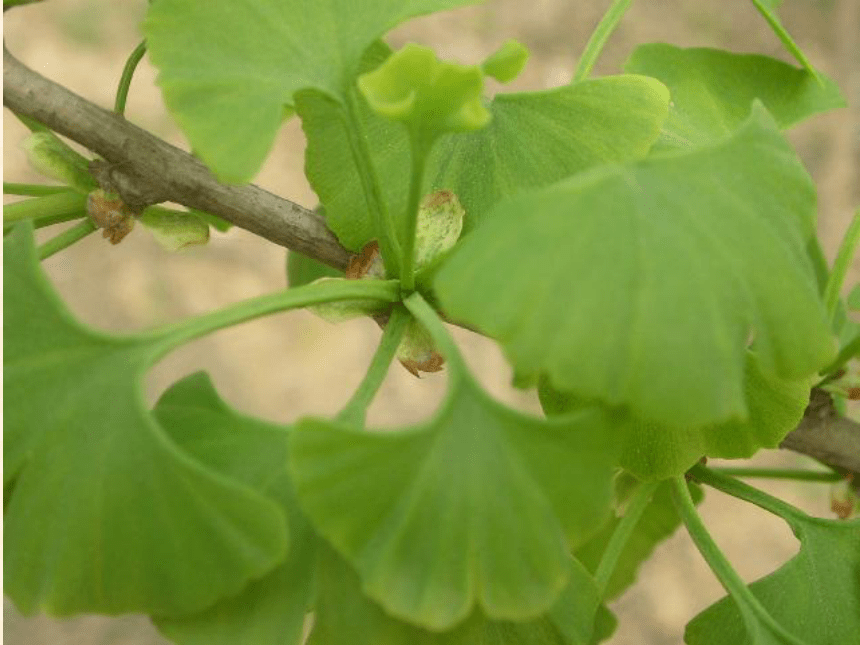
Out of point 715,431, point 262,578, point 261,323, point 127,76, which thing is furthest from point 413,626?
point 261,323

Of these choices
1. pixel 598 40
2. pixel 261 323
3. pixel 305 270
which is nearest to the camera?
pixel 598 40

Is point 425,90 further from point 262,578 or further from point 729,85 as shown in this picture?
point 729,85

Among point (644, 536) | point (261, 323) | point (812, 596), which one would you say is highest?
point (812, 596)

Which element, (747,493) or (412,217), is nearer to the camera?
(412,217)

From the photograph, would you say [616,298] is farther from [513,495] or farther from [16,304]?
[16,304]

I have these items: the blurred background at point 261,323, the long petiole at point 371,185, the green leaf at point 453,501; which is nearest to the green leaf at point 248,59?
the long petiole at point 371,185

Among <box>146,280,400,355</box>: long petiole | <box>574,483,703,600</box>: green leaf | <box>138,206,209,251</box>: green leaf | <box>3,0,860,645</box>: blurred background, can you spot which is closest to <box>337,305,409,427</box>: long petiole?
<box>146,280,400,355</box>: long petiole

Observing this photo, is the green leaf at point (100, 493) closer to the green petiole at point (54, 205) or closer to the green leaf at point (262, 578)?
the green leaf at point (262, 578)
